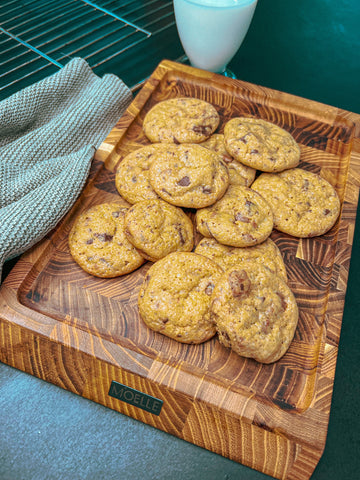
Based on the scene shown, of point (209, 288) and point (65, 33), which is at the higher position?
point (65, 33)

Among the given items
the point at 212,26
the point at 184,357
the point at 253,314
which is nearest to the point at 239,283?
the point at 253,314

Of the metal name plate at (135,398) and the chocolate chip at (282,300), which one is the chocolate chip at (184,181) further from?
the metal name plate at (135,398)

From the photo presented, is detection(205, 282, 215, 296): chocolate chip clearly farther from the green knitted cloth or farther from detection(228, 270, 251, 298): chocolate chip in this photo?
the green knitted cloth

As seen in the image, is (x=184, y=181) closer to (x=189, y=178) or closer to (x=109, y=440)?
(x=189, y=178)

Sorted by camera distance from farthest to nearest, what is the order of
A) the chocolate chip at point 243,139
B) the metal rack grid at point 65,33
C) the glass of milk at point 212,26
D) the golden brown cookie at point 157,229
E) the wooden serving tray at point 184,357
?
the metal rack grid at point 65,33 < the glass of milk at point 212,26 < the chocolate chip at point 243,139 < the golden brown cookie at point 157,229 < the wooden serving tray at point 184,357

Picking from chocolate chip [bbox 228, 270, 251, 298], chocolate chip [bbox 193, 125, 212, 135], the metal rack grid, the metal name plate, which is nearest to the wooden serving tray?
the metal name plate

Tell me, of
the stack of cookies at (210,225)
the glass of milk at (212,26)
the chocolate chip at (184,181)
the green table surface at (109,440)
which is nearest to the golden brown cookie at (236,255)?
the stack of cookies at (210,225)
